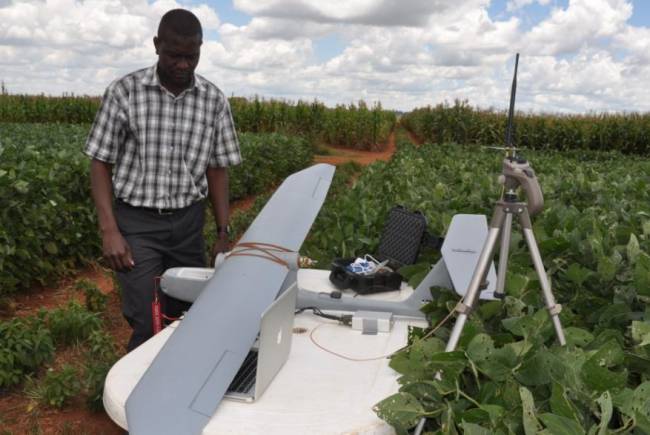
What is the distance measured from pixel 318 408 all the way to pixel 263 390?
8.4 inches

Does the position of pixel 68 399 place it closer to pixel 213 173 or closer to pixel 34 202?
pixel 213 173

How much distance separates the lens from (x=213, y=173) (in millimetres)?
4051

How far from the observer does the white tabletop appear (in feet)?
6.73

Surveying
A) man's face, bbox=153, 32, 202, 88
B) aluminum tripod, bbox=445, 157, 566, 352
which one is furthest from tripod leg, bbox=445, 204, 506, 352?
man's face, bbox=153, 32, 202, 88

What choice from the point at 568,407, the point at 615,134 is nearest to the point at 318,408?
the point at 568,407

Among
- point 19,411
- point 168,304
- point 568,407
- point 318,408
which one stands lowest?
point 19,411

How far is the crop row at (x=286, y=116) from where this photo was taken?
30656 millimetres

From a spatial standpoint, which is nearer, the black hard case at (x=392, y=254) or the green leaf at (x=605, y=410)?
the green leaf at (x=605, y=410)

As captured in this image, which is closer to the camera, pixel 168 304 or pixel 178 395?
pixel 178 395

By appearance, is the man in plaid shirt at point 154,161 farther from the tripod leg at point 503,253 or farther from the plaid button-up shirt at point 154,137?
the tripod leg at point 503,253

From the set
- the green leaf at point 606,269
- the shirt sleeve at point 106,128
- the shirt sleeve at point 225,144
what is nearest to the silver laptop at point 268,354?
the green leaf at point 606,269

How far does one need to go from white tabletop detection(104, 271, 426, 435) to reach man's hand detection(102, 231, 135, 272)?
31.3 inches

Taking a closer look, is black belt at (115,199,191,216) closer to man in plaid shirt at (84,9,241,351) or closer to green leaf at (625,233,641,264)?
man in plaid shirt at (84,9,241,351)

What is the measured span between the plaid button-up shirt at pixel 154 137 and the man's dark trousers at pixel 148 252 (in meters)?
0.08
